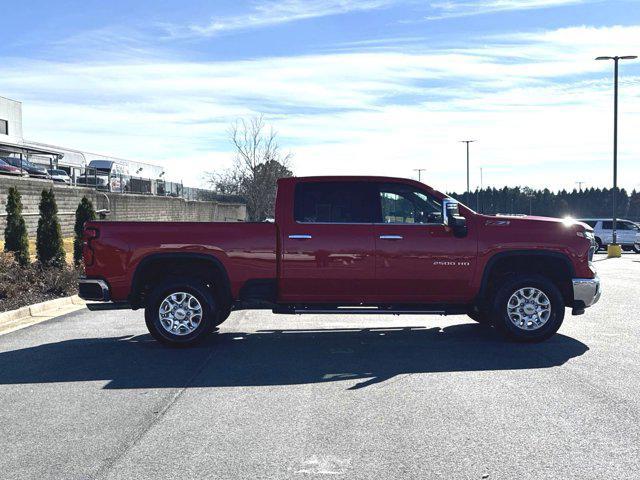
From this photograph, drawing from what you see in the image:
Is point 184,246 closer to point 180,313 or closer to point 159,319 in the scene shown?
point 180,313

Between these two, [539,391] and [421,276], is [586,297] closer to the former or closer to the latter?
[421,276]

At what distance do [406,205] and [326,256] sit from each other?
1.28m

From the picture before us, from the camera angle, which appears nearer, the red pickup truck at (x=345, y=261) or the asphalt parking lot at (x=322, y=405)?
the asphalt parking lot at (x=322, y=405)

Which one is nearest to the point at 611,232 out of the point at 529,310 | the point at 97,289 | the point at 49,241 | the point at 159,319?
the point at 49,241

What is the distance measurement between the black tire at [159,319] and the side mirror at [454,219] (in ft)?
10.3

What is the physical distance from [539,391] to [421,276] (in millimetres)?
2770

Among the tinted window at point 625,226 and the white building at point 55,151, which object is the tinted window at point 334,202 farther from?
the white building at point 55,151

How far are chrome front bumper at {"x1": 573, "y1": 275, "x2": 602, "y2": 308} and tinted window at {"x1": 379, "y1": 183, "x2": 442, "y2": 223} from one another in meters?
2.00

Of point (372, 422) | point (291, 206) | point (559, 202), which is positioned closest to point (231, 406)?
point (372, 422)

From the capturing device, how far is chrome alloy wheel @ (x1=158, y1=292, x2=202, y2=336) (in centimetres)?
876

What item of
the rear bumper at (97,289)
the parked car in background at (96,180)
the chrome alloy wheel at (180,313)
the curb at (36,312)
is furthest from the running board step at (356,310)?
the parked car in background at (96,180)

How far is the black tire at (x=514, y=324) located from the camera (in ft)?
29.3

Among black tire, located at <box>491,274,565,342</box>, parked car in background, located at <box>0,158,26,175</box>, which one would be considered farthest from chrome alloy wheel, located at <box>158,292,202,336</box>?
parked car in background, located at <box>0,158,26,175</box>

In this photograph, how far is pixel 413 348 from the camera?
8609mm
